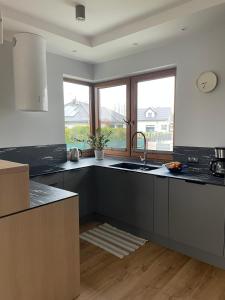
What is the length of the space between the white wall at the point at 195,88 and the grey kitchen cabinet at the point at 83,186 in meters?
1.27

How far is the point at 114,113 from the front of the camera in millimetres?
3783

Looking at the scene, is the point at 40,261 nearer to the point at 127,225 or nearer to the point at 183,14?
the point at 127,225

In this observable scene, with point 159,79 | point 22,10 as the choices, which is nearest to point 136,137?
point 159,79

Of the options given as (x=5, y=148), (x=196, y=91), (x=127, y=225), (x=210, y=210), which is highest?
(x=196, y=91)

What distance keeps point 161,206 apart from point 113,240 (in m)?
0.71

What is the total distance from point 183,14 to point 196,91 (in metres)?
0.86

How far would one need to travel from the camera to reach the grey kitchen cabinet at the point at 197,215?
2.09 m

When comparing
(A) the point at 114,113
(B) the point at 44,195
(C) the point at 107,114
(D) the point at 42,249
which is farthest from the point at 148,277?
(C) the point at 107,114

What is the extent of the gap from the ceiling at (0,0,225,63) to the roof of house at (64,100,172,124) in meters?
0.86

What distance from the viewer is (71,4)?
6.96ft

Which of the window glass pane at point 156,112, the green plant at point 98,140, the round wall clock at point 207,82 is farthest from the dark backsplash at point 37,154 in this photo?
the round wall clock at point 207,82

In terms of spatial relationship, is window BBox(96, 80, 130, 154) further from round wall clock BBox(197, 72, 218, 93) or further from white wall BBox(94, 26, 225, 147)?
round wall clock BBox(197, 72, 218, 93)

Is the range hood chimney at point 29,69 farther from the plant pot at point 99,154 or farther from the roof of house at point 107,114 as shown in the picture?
the plant pot at point 99,154

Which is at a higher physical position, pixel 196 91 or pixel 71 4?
pixel 71 4
